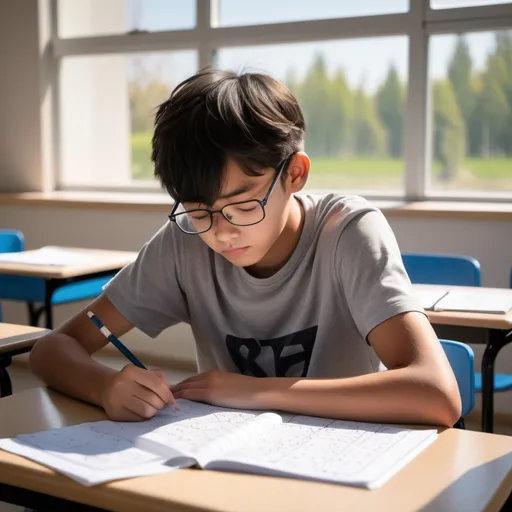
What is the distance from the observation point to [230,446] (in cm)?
104

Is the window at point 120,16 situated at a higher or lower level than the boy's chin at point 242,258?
higher

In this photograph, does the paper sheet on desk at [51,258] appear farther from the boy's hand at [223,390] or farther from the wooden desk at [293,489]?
the wooden desk at [293,489]

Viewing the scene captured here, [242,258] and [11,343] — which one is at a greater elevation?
[242,258]

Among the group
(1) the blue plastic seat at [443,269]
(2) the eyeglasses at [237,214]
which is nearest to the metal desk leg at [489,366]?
(1) the blue plastic seat at [443,269]

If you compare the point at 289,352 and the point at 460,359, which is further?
the point at 460,359

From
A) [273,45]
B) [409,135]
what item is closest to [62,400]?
[409,135]

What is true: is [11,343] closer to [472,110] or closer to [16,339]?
[16,339]

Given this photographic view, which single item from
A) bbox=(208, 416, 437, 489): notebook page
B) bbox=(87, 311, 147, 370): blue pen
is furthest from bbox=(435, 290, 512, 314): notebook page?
bbox=(208, 416, 437, 489): notebook page

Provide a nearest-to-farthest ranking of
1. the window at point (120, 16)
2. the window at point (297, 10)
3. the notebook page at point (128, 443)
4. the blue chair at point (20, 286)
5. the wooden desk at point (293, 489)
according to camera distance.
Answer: the wooden desk at point (293, 489)
the notebook page at point (128, 443)
the blue chair at point (20, 286)
the window at point (297, 10)
the window at point (120, 16)

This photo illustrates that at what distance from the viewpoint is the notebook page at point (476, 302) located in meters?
2.28

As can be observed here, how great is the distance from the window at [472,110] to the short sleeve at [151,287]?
258 centimetres

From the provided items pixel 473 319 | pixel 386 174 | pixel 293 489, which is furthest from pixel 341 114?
pixel 293 489

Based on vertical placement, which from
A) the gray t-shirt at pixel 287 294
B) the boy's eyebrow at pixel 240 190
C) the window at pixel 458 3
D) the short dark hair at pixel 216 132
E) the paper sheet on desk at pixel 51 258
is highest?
the window at pixel 458 3

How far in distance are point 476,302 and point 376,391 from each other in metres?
1.28
